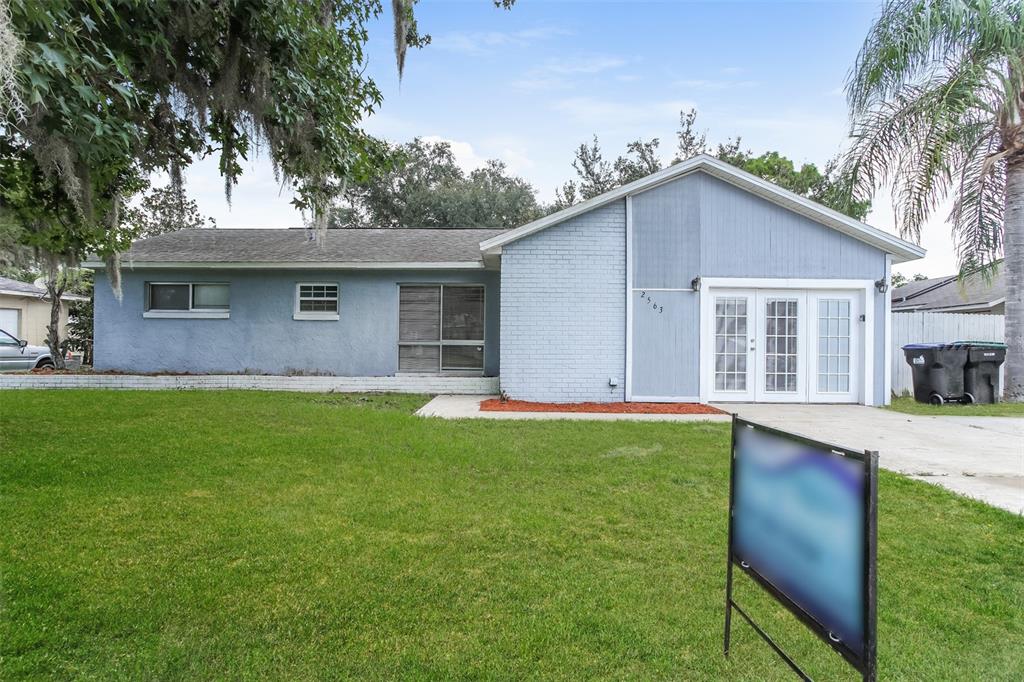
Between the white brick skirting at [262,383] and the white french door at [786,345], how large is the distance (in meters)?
4.46

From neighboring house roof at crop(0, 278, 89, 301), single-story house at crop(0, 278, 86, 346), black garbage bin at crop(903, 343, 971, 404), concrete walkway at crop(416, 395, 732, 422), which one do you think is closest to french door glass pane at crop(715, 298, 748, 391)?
concrete walkway at crop(416, 395, 732, 422)

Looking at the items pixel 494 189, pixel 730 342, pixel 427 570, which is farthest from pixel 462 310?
pixel 494 189

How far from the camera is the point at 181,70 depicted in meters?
5.75

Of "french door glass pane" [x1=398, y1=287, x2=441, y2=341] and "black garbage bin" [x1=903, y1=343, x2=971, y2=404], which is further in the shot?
"french door glass pane" [x1=398, y1=287, x2=441, y2=341]

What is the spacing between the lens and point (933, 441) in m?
6.78

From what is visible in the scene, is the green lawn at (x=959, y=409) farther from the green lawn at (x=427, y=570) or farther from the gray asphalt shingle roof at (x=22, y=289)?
the gray asphalt shingle roof at (x=22, y=289)

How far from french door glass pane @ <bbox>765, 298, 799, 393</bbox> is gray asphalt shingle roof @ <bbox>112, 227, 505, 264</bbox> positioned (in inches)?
228

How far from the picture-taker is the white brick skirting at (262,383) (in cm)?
1084

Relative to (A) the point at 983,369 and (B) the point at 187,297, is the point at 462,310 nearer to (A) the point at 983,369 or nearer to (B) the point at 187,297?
(B) the point at 187,297

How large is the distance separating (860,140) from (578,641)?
12.4 metres

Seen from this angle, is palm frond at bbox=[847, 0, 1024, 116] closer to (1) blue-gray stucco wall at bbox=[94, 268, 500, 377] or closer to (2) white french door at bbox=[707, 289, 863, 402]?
(2) white french door at bbox=[707, 289, 863, 402]

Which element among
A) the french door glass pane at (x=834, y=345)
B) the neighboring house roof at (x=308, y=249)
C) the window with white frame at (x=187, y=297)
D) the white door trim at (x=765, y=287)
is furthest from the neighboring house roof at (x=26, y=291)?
the french door glass pane at (x=834, y=345)

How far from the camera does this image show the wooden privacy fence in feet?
38.9

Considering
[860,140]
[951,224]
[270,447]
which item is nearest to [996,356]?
[951,224]
